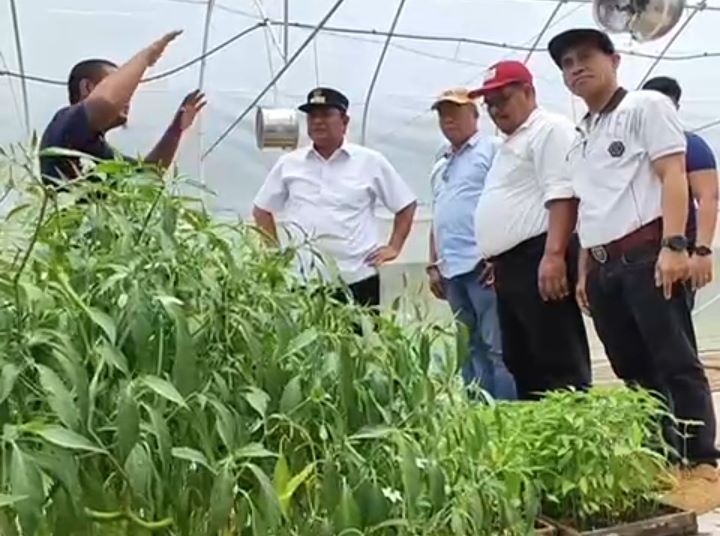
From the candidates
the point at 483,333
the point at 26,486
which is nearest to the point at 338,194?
the point at 483,333

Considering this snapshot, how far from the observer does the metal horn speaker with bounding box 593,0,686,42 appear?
3754mm

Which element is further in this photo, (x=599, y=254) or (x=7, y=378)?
(x=599, y=254)

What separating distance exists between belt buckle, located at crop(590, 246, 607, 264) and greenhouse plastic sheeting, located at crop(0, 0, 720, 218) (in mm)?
2308

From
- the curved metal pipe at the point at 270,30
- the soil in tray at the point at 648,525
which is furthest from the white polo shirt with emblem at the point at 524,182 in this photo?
the curved metal pipe at the point at 270,30

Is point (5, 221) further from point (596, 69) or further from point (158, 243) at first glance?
point (596, 69)

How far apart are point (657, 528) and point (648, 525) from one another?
0.02 metres

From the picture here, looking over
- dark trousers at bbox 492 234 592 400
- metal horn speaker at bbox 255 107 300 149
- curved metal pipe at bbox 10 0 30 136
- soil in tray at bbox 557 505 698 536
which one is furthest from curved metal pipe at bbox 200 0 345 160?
soil in tray at bbox 557 505 698 536

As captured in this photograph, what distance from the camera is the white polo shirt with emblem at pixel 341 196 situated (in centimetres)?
299

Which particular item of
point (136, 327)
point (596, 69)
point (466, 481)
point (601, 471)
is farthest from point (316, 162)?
point (136, 327)

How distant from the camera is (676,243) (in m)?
2.11

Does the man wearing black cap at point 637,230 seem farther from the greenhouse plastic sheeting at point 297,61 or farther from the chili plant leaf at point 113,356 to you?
the greenhouse plastic sheeting at point 297,61

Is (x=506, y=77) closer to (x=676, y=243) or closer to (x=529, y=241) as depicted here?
(x=529, y=241)

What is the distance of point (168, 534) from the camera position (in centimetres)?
88

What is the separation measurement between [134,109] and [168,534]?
3833 mm
